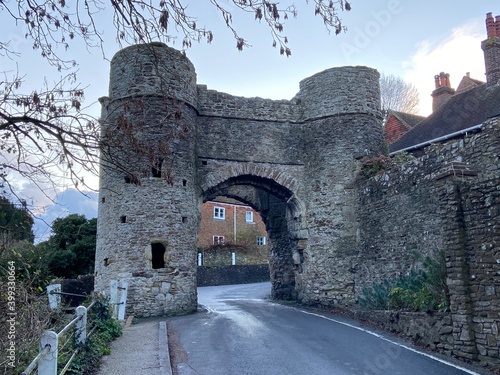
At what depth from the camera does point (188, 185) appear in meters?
16.5

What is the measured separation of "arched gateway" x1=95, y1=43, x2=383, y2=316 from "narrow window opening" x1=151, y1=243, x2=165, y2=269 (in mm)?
36

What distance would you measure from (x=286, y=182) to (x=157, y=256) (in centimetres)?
542

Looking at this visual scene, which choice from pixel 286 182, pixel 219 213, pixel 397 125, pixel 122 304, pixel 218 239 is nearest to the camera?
pixel 122 304

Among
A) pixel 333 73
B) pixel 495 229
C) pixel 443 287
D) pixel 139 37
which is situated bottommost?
pixel 443 287

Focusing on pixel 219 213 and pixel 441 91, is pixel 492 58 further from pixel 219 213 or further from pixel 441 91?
pixel 219 213

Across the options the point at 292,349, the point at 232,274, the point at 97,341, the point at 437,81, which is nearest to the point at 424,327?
the point at 292,349

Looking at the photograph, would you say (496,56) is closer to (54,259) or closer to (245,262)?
(54,259)

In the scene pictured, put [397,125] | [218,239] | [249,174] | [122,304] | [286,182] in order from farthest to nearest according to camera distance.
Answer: [218,239]
[397,125]
[286,182]
[249,174]
[122,304]

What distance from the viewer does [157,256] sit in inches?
667

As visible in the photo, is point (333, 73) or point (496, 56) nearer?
point (333, 73)

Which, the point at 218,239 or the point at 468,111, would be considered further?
the point at 218,239

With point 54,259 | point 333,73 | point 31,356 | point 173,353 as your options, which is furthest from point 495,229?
point 54,259

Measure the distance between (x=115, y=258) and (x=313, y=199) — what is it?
737cm

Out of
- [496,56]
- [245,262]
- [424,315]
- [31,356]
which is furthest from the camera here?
[245,262]
